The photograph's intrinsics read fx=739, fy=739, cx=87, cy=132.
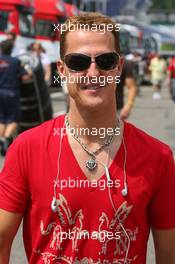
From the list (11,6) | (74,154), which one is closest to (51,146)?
(74,154)

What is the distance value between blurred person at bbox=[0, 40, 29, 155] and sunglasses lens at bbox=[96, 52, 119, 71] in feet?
24.4

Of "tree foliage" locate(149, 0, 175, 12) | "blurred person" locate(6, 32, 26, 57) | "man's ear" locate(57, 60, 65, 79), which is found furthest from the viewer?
"tree foliage" locate(149, 0, 175, 12)

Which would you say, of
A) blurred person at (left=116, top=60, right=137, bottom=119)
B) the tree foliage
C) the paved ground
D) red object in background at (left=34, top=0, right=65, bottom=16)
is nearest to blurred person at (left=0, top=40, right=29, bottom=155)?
the paved ground

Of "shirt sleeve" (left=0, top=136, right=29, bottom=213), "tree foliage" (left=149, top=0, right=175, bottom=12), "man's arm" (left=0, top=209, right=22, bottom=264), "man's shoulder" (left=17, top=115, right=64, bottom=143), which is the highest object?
"man's shoulder" (left=17, top=115, right=64, bottom=143)

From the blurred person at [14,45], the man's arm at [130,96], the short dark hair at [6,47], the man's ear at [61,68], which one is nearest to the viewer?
the man's ear at [61,68]

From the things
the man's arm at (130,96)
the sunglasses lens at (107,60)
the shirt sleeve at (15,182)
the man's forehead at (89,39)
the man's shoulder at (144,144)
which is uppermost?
the man's forehead at (89,39)

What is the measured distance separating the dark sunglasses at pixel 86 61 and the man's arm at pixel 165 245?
556 millimetres

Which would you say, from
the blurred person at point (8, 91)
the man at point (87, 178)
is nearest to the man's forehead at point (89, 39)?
the man at point (87, 178)

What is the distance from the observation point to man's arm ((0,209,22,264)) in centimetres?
229

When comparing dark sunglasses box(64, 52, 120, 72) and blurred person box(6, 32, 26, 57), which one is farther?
blurred person box(6, 32, 26, 57)

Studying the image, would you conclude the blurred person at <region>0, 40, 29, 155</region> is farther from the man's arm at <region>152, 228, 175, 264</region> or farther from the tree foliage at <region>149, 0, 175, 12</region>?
the tree foliage at <region>149, 0, 175, 12</region>

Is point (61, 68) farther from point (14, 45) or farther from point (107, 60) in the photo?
point (14, 45)

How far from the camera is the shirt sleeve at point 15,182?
2248 millimetres

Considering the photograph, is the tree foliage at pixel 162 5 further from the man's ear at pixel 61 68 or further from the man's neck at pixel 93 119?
the man's neck at pixel 93 119
